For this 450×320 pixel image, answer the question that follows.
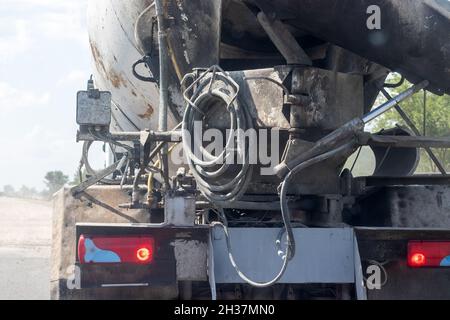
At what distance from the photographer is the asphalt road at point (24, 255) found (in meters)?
8.01

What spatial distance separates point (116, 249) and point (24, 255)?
8.78 m

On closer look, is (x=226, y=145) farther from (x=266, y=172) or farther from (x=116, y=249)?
(x=116, y=249)

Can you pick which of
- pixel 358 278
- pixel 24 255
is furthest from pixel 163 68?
pixel 24 255

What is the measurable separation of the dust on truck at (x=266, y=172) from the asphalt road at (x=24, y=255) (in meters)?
3.26

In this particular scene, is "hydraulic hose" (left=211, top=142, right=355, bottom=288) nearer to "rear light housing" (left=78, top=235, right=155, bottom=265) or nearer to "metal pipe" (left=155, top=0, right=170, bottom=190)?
"rear light housing" (left=78, top=235, right=155, bottom=265)

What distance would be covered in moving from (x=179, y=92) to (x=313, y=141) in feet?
2.92

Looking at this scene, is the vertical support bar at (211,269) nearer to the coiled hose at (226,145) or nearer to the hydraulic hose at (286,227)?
the hydraulic hose at (286,227)

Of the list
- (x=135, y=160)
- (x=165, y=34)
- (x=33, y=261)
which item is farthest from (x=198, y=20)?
(x=33, y=261)

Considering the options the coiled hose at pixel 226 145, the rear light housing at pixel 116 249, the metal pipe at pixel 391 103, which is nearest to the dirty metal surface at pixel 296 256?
the coiled hose at pixel 226 145

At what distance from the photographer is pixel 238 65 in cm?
466

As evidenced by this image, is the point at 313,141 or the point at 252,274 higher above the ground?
A: the point at 313,141

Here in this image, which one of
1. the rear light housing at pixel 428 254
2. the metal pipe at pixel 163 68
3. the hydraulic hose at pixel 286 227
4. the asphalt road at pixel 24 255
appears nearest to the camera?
the hydraulic hose at pixel 286 227
